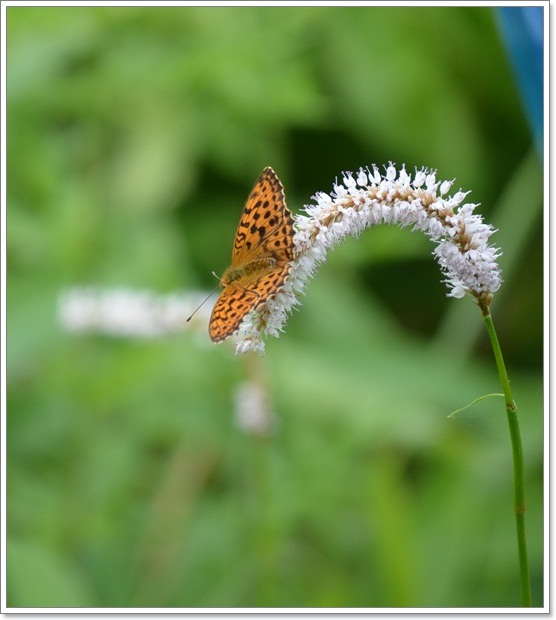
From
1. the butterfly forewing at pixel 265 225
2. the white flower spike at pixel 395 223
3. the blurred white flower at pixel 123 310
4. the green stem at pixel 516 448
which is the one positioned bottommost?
the green stem at pixel 516 448

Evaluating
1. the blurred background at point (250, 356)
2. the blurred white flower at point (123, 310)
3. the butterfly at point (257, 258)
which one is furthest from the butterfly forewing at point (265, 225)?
the blurred white flower at point (123, 310)

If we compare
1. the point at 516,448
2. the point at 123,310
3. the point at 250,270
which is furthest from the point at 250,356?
the point at 516,448

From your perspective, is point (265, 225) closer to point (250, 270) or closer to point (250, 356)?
point (250, 270)

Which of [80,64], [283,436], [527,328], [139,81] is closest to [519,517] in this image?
[527,328]

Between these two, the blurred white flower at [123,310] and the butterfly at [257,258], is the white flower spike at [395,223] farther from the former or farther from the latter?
the blurred white flower at [123,310]

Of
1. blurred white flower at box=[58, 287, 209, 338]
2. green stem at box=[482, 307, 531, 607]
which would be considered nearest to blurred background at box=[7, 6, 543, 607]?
blurred white flower at box=[58, 287, 209, 338]

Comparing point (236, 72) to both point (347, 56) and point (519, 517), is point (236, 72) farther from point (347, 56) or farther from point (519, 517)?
point (519, 517)

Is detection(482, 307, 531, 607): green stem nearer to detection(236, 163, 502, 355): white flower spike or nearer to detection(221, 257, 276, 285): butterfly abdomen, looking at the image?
detection(236, 163, 502, 355): white flower spike
